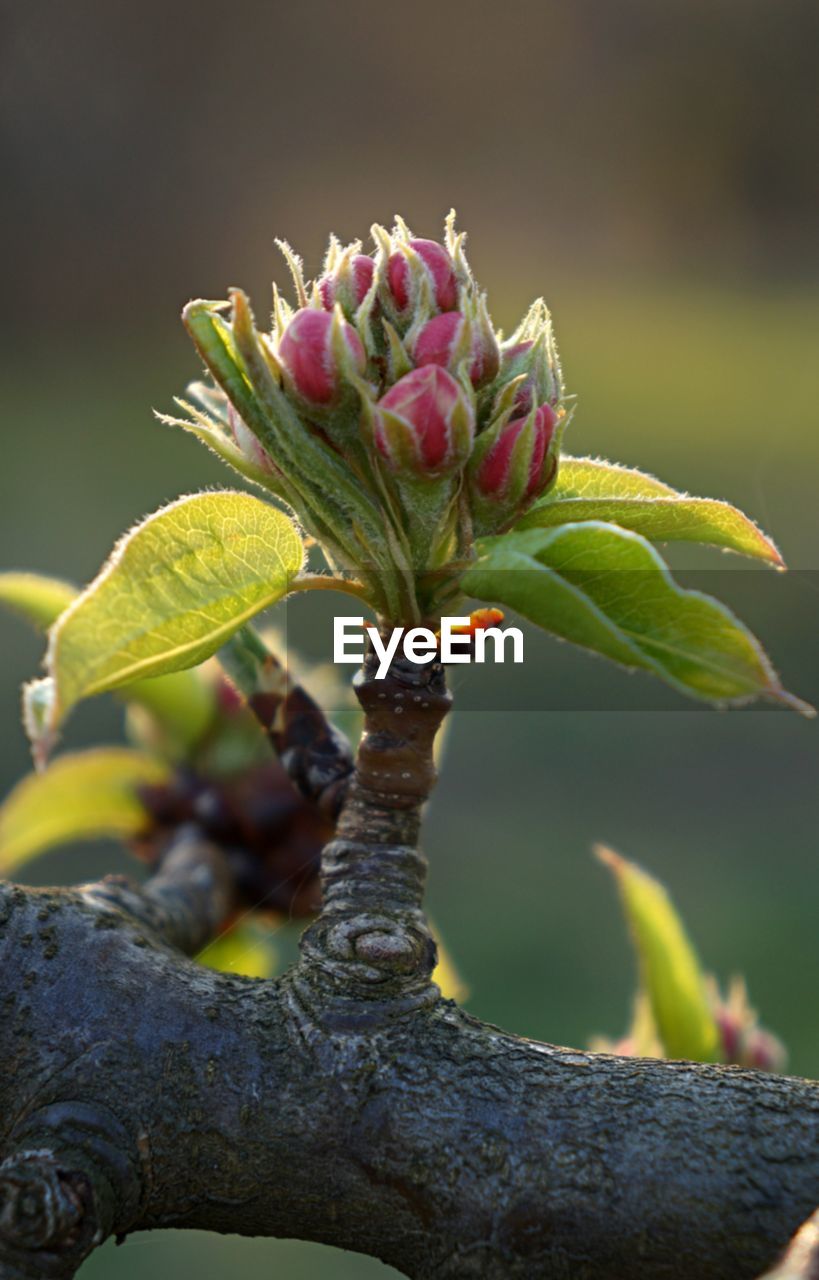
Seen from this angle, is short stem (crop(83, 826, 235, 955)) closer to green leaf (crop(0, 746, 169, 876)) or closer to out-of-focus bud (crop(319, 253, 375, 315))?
green leaf (crop(0, 746, 169, 876))

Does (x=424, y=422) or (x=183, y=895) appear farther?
(x=183, y=895)

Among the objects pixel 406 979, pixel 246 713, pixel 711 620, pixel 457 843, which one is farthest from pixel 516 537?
pixel 457 843

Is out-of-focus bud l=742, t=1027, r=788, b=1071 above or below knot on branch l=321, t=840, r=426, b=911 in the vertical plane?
below

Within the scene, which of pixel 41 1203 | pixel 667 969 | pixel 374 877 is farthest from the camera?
pixel 667 969

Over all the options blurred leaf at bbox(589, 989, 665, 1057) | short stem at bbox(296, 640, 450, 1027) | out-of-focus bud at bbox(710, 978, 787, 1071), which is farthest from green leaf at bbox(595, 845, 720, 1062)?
short stem at bbox(296, 640, 450, 1027)

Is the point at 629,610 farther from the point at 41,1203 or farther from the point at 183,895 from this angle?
the point at 183,895

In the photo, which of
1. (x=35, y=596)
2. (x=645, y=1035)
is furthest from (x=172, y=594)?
(x=645, y=1035)

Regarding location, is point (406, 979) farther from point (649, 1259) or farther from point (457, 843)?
point (457, 843)

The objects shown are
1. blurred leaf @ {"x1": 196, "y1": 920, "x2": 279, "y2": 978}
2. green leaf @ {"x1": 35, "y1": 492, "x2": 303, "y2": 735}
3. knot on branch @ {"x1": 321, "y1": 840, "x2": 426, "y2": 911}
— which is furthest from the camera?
blurred leaf @ {"x1": 196, "y1": 920, "x2": 279, "y2": 978}
